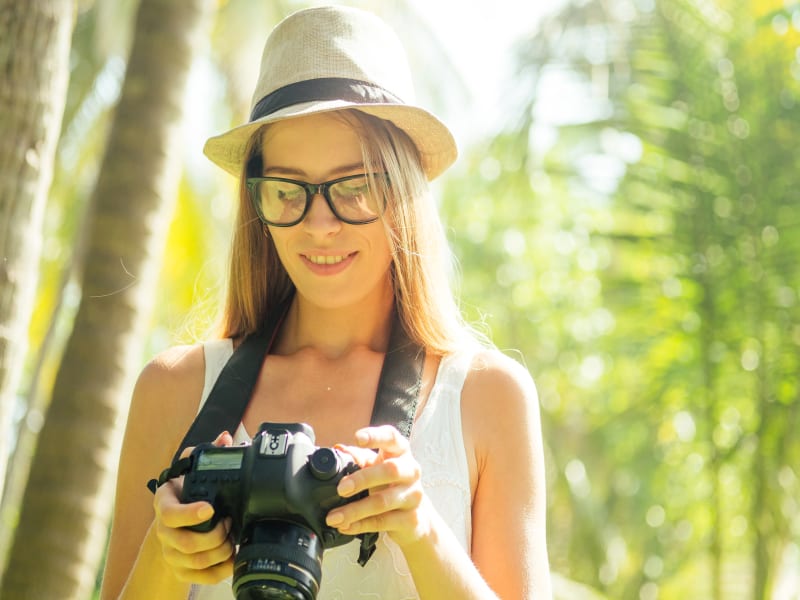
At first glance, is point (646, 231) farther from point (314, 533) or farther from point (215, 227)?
point (314, 533)

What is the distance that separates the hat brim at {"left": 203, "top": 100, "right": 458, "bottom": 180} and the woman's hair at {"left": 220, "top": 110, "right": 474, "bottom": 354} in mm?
30

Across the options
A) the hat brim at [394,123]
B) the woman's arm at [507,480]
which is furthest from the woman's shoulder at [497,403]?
the hat brim at [394,123]

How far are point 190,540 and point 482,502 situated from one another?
607mm

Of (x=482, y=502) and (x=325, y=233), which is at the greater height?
(x=325, y=233)

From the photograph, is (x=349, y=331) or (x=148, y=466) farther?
(x=349, y=331)

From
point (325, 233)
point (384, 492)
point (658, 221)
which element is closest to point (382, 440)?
point (384, 492)

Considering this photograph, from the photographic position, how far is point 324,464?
1.69 metres

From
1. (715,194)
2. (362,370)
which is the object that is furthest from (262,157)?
(715,194)

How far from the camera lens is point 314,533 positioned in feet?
5.59

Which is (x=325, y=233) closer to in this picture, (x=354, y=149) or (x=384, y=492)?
(x=354, y=149)

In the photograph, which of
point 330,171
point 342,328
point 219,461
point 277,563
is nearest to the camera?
point 277,563

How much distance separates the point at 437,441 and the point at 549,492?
1236 cm

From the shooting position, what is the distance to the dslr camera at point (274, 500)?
5.34 feet

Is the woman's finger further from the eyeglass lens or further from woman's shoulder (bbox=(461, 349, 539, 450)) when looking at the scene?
the eyeglass lens
